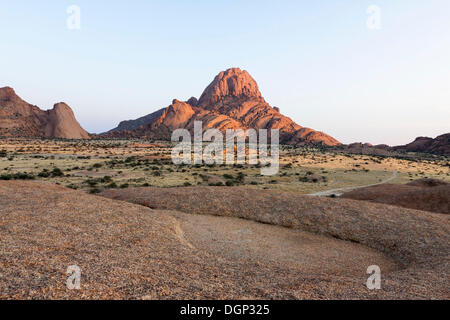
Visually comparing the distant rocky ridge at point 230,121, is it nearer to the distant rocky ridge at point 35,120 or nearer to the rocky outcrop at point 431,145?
the distant rocky ridge at point 35,120

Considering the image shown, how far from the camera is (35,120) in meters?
138

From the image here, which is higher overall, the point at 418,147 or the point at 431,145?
the point at 431,145

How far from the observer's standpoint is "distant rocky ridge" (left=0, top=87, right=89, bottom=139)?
12650cm

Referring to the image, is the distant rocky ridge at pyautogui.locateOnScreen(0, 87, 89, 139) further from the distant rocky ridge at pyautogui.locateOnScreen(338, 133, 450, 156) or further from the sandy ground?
the distant rocky ridge at pyautogui.locateOnScreen(338, 133, 450, 156)

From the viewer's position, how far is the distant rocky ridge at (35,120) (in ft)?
415

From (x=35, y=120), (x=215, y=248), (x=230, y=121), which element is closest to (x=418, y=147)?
(x=230, y=121)

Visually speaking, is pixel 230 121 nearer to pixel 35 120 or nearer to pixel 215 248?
pixel 35 120

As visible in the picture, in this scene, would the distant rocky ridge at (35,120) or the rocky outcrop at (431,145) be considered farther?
the distant rocky ridge at (35,120)

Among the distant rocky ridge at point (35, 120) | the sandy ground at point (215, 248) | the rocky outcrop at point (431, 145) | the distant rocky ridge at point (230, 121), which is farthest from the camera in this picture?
the distant rocky ridge at point (230, 121)

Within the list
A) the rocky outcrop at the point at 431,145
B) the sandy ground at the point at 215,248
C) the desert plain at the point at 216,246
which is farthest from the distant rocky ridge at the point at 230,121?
the sandy ground at the point at 215,248
